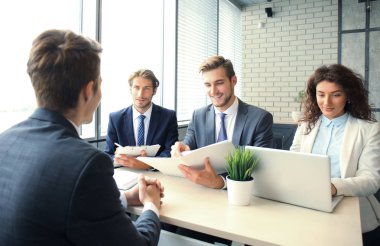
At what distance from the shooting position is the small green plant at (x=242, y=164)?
4.41ft

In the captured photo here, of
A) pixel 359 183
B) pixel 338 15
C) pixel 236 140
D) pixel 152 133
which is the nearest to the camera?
pixel 359 183

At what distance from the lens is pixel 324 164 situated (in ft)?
3.96

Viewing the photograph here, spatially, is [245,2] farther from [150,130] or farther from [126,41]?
[150,130]

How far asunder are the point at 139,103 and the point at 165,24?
1.68 meters

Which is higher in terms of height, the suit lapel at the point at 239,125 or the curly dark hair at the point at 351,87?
the curly dark hair at the point at 351,87

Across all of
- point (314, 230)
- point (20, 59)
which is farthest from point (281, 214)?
point (20, 59)

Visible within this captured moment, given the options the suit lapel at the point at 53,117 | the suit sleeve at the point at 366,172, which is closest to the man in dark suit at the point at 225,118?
the suit sleeve at the point at 366,172

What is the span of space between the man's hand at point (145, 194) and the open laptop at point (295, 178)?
1.48ft

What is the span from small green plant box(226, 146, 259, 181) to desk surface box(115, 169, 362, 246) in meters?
0.13

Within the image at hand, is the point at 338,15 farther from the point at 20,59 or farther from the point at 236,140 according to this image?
the point at 20,59

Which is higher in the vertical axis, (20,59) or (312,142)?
(20,59)

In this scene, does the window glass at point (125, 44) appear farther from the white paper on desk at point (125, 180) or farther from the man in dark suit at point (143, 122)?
the white paper on desk at point (125, 180)

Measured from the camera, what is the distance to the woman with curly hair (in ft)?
5.33

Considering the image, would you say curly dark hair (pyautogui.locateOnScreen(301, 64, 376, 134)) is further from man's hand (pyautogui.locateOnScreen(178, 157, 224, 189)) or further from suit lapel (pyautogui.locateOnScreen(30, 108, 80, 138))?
suit lapel (pyautogui.locateOnScreen(30, 108, 80, 138))
